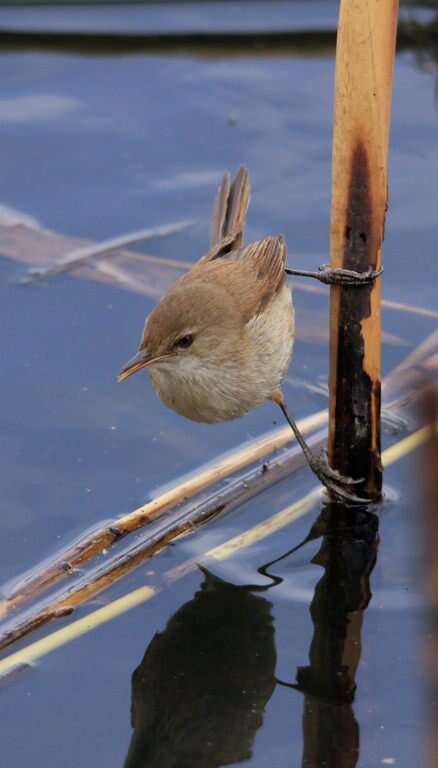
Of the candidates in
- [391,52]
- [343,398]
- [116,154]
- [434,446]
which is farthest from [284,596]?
[116,154]

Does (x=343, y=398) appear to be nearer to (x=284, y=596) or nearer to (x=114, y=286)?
(x=284, y=596)

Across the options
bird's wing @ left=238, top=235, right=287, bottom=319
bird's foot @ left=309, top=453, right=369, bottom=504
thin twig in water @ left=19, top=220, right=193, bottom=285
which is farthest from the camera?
thin twig in water @ left=19, top=220, right=193, bottom=285

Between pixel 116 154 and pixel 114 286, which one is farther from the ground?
pixel 116 154

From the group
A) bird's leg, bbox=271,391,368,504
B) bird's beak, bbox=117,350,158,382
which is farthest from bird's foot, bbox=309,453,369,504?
bird's beak, bbox=117,350,158,382

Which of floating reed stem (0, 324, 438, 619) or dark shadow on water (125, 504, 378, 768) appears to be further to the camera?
floating reed stem (0, 324, 438, 619)

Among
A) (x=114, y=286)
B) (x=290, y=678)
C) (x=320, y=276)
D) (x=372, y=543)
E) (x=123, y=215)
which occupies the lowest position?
(x=290, y=678)

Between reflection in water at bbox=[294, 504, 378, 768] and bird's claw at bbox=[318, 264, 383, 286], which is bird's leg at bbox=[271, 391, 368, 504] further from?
bird's claw at bbox=[318, 264, 383, 286]

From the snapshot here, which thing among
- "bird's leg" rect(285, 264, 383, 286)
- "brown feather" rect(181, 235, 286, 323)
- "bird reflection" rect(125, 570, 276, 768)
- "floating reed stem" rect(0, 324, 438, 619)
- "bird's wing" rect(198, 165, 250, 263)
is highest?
"bird's wing" rect(198, 165, 250, 263)

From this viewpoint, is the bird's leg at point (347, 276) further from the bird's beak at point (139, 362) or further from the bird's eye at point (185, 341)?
the bird's beak at point (139, 362)
